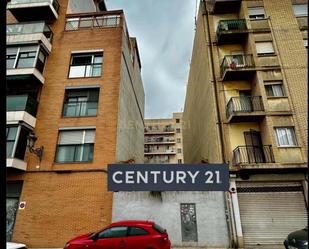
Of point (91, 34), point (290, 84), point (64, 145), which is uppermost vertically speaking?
point (91, 34)

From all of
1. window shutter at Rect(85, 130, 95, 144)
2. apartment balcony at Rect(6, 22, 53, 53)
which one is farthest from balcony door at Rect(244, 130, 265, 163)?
apartment balcony at Rect(6, 22, 53, 53)

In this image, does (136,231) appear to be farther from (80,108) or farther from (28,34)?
(28,34)

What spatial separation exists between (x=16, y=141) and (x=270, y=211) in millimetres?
14694

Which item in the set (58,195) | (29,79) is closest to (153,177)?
(58,195)

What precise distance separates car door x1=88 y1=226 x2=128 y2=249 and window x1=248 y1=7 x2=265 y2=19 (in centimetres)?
1704

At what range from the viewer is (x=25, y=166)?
13.2 metres

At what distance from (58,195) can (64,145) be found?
308 cm

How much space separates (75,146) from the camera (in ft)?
45.9

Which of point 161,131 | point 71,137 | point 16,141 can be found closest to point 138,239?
point 71,137

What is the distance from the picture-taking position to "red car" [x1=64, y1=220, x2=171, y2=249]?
8.31m

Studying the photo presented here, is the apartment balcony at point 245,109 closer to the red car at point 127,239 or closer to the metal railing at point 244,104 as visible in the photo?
the metal railing at point 244,104

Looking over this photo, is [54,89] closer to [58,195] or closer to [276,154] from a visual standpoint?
[58,195]

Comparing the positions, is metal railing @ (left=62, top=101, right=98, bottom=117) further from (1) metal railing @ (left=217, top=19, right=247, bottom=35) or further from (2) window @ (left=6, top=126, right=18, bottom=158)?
(1) metal railing @ (left=217, top=19, right=247, bottom=35)

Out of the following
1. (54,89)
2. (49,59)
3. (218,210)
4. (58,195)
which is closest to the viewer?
(218,210)
